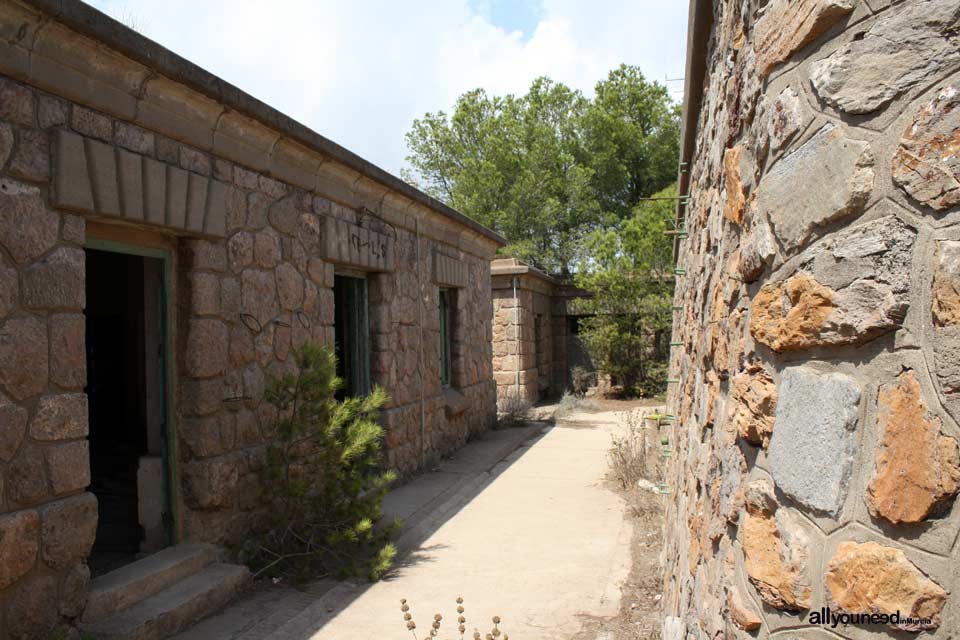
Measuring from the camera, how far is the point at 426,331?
25.5ft

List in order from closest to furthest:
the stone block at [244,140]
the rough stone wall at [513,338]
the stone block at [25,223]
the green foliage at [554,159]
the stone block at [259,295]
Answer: the stone block at [25,223] < the stone block at [244,140] < the stone block at [259,295] < the rough stone wall at [513,338] < the green foliage at [554,159]

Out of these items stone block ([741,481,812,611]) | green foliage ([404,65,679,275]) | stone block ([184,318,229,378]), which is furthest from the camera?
green foliage ([404,65,679,275])

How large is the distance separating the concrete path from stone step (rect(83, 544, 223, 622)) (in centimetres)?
32

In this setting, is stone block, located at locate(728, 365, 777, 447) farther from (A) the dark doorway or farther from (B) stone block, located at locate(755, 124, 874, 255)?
(A) the dark doorway

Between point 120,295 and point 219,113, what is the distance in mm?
4477

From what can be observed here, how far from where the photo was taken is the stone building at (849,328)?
1089 millimetres

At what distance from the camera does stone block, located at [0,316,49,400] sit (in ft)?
9.53

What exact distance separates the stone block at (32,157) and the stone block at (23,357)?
1.99ft

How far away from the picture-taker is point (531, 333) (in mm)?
13930

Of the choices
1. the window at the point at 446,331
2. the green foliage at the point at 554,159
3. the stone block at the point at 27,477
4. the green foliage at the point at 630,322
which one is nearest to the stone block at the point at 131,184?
the stone block at the point at 27,477

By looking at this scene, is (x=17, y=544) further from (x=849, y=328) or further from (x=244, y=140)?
(x=849, y=328)

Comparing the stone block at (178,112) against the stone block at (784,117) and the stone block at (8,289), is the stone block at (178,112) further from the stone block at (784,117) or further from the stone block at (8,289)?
the stone block at (784,117)

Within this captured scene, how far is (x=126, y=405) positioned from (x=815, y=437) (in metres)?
7.89

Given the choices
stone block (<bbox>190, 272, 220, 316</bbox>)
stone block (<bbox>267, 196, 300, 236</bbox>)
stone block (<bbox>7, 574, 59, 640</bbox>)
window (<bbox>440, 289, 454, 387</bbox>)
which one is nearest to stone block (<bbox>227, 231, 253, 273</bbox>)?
stone block (<bbox>190, 272, 220, 316</bbox>)
